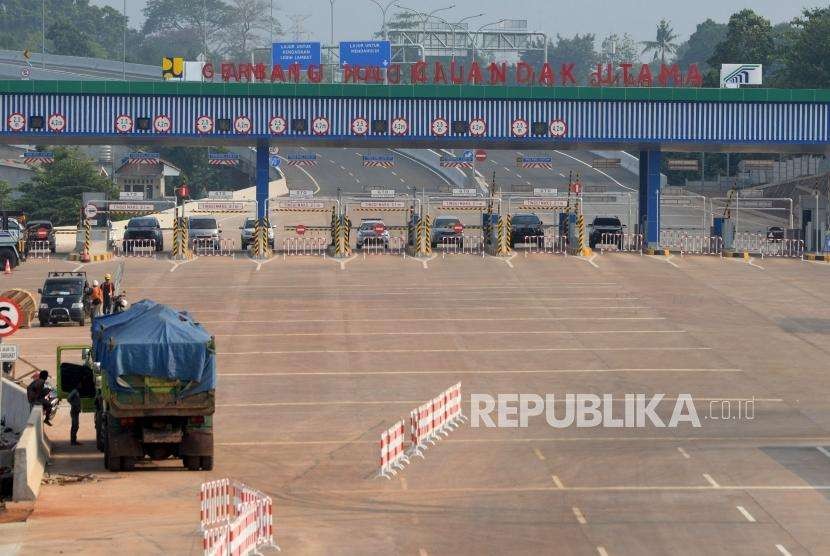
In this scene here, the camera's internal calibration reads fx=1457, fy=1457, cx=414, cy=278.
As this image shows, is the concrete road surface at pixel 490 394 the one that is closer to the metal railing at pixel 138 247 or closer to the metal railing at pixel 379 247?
the metal railing at pixel 138 247

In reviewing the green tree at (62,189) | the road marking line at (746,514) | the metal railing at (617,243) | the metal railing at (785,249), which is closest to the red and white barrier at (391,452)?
the road marking line at (746,514)

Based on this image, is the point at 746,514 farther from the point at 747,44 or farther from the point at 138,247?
the point at 747,44


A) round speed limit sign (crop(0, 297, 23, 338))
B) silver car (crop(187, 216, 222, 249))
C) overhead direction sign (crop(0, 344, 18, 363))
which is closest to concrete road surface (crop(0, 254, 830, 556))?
overhead direction sign (crop(0, 344, 18, 363))

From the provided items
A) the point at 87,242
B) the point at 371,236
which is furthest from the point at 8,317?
the point at 371,236

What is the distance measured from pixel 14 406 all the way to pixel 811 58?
334 ft

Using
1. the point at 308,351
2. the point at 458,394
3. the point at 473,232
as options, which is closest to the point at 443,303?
the point at 308,351

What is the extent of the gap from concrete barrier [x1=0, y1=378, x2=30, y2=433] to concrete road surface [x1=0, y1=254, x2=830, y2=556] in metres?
0.79

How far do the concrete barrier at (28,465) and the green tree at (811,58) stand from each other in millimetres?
103047

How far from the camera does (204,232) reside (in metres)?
62.6

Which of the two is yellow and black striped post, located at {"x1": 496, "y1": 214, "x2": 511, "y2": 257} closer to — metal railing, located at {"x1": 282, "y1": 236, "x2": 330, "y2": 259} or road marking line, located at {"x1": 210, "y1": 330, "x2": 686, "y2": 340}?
metal railing, located at {"x1": 282, "y1": 236, "x2": 330, "y2": 259}

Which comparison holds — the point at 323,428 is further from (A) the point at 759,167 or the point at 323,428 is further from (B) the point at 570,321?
(A) the point at 759,167

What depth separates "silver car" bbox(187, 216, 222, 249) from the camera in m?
61.6

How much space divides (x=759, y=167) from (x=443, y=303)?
65806 millimetres

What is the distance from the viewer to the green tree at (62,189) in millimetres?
99256
